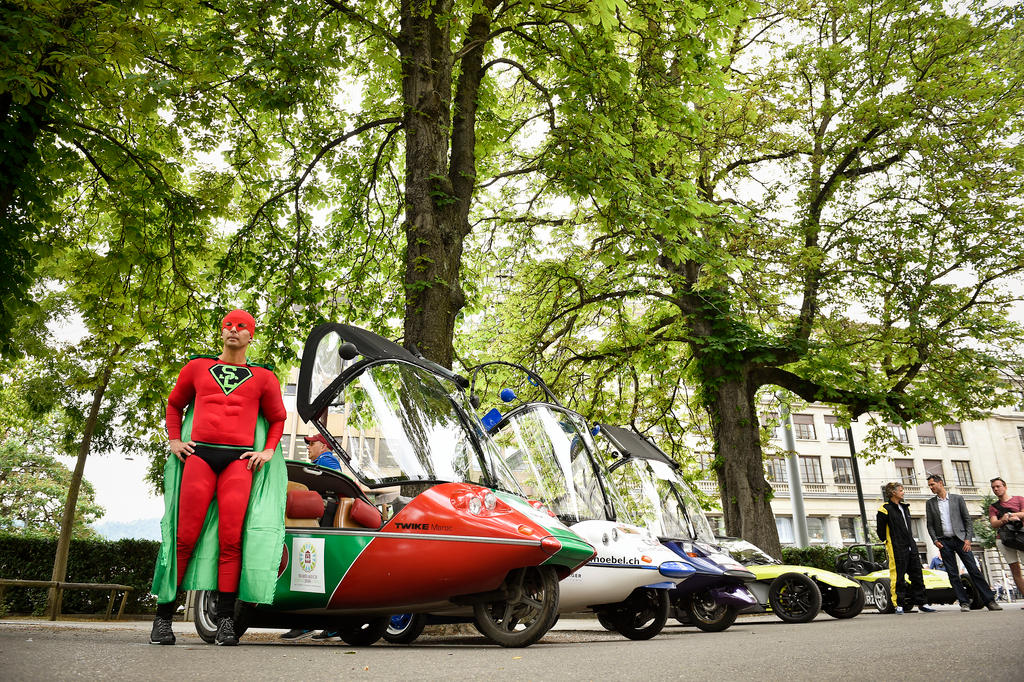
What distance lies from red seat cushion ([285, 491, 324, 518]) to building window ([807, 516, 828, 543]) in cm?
5385

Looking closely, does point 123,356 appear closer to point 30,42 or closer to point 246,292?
point 246,292

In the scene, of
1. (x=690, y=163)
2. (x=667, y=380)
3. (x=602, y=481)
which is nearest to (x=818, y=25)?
(x=690, y=163)

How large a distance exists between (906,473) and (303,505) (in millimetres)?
61975

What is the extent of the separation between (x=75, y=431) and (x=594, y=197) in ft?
40.6

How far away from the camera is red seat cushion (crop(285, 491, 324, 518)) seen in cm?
612

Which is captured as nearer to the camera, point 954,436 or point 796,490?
point 796,490

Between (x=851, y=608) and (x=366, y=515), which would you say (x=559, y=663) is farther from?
(x=851, y=608)

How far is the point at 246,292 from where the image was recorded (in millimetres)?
12484

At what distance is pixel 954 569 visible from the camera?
12.4 m

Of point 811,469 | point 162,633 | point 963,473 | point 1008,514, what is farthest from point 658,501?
point 963,473

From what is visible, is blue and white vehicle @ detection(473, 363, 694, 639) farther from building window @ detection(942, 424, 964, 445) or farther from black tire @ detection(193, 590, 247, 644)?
building window @ detection(942, 424, 964, 445)

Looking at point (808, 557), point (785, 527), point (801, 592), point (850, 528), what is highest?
point (785, 527)

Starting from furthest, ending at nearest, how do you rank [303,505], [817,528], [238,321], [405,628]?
[817,528], [405,628], [303,505], [238,321]

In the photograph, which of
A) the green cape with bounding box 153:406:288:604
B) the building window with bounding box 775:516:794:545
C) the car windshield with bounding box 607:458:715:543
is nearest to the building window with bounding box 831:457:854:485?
the building window with bounding box 775:516:794:545
